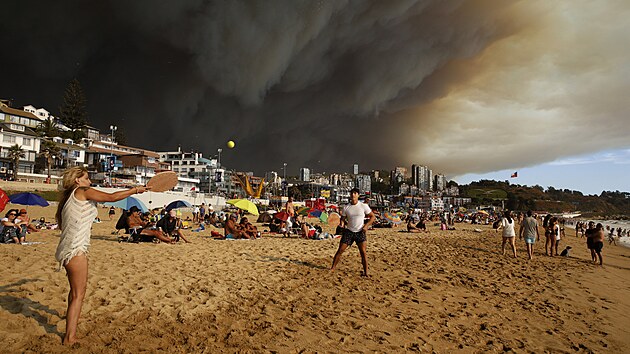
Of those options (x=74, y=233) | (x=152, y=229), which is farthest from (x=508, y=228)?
(x=74, y=233)

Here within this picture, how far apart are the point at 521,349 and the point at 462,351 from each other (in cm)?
80

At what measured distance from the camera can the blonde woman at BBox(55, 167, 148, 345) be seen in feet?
10.3

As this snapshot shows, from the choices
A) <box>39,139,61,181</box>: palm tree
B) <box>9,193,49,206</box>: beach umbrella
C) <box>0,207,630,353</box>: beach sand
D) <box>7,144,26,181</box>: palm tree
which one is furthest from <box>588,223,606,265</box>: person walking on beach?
<box>39,139,61,181</box>: palm tree

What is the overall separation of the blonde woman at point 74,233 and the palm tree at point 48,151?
195ft

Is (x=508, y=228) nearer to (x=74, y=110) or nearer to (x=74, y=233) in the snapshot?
(x=74, y=233)

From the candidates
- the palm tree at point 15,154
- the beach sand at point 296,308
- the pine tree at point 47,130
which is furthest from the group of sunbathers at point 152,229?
the pine tree at point 47,130

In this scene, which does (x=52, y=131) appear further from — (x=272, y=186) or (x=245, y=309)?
(x=272, y=186)

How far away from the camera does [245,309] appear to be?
15.4ft

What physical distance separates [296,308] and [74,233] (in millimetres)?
3025

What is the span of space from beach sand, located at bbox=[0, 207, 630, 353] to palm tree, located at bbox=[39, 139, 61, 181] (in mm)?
54509

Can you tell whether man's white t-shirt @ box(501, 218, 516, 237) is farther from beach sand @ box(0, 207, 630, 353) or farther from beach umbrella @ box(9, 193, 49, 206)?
beach umbrella @ box(9, 193, 49, 206)

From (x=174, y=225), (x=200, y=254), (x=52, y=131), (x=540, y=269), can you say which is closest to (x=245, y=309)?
(x=200, y=254)

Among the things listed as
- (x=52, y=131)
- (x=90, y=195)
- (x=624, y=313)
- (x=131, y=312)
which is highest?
(x=52, y=131)

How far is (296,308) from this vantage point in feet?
15.8
